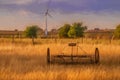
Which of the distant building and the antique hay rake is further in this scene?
the distant building

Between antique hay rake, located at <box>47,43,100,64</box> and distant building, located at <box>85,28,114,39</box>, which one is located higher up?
distant building, located at <box>85,28,114,39</box>

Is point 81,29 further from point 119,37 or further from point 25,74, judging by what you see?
point 25,74

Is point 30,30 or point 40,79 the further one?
point 30,30

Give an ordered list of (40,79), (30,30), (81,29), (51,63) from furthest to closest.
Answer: (30,30) < (81,29) < (51,63) < (40,79)

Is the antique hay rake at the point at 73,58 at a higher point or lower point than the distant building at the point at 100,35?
lower

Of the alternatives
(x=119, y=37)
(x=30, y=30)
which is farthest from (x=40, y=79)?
(x=30, y=30)

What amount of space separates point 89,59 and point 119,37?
44921 millimetres

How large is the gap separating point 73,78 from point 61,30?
203 feet

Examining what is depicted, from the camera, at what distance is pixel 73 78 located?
44.2ft

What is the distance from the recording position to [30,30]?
79.9 m

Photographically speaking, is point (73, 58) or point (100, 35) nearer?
point (73, 58)

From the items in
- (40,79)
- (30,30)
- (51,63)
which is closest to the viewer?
(40,79)

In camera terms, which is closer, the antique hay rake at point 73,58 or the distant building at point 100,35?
the antique hay rake at point 73,58

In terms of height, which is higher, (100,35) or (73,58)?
(100,35)
